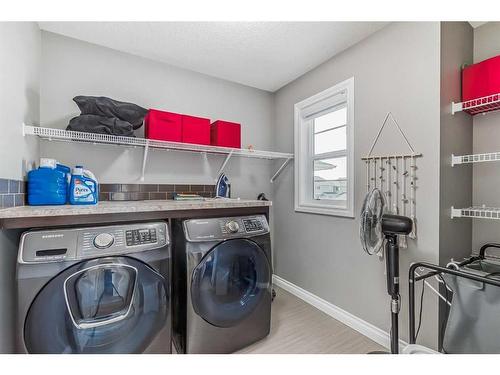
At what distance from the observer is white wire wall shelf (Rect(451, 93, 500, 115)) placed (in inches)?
51.5

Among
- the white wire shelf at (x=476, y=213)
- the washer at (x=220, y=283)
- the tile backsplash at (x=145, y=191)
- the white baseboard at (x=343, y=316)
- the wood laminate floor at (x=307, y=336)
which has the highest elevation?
the tile backsplash at (x=145, y=191)

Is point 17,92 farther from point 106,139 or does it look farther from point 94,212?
point 94,212

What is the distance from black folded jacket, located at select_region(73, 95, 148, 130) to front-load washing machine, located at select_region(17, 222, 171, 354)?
2.87 feet

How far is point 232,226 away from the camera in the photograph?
153cm

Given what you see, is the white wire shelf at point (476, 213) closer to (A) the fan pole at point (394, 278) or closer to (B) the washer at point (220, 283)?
(A) the fan pole at point (394, 278)

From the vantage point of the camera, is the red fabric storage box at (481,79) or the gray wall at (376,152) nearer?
the red fabric storage box at (481,79)

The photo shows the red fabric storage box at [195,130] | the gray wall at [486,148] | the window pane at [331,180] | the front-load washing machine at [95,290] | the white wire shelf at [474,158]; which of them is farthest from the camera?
the window pane at [331,180]

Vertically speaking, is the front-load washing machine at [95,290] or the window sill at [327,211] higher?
the window sill at [327,211]

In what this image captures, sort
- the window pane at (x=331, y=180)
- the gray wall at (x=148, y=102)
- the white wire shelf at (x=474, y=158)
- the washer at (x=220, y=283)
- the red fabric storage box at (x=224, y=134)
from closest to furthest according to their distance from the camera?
1. the white wire shelf at (x=474, y=158)
2. the washer at (x=220, y=283)
3. the gray wall at (x=148, y=102)
4. the red fabric storage box at (x=224, y=134)
5. the window pane at (x=331, y=180)

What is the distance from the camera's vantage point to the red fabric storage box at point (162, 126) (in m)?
1.78

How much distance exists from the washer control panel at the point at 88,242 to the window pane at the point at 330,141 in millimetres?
1722

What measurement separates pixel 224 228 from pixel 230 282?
A: 1.16ft

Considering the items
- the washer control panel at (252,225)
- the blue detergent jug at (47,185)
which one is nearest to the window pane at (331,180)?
the washer control panel at (252,225)
